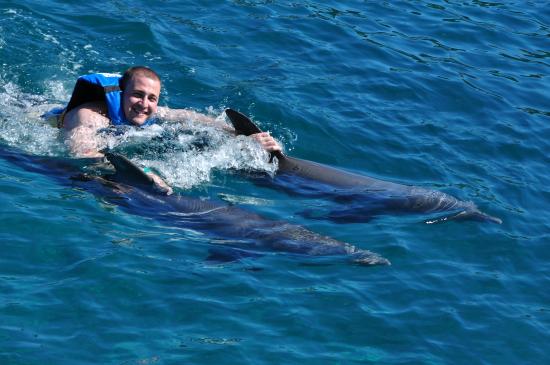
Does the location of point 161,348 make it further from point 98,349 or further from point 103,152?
point 103,152

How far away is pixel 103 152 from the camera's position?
362 inches

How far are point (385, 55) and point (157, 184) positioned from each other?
5.82 meters

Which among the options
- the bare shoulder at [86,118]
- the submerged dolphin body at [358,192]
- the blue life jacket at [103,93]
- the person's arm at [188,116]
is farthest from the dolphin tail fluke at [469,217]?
the bare shoulder at [86,118]

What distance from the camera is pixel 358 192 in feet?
30.3

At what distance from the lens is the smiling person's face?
9414mm

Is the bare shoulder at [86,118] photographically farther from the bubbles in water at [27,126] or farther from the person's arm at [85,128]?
the bubbles in water at [27,126]

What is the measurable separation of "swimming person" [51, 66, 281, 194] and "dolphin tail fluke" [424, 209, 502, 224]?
5.73 ft

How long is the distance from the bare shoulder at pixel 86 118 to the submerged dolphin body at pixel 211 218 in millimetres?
754

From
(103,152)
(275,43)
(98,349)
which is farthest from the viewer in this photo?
(275,43)

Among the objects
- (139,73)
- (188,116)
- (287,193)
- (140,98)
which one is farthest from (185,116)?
(287,193)

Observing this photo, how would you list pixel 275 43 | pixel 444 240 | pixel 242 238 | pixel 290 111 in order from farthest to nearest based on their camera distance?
pixel 275 43
pixel 290 111
pixel 444 240
pixel 242 238

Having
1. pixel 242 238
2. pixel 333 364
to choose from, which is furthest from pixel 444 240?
pixel 333 364

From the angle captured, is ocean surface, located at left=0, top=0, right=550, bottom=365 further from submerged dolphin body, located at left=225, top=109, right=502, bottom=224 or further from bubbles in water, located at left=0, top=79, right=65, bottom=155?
submerged dolphin body, located at left=225, top=109, right=502, bottom=224

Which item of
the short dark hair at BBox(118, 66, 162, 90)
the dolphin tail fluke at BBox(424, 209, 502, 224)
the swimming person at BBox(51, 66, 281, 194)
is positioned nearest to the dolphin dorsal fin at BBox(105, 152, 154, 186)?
the swimming person at BBox(51, 66, 281, 194)
